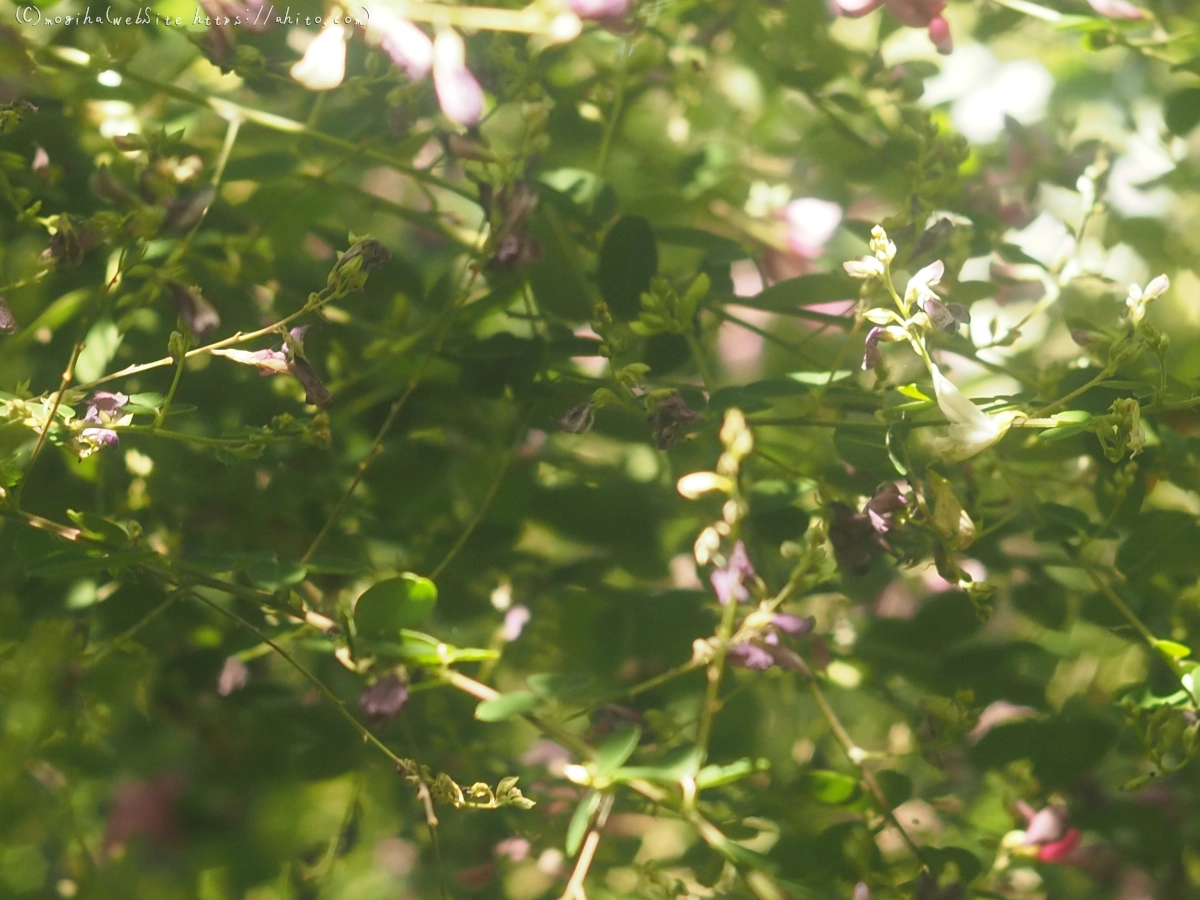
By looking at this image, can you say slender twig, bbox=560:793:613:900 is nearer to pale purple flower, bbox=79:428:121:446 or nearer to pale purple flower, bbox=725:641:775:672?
pale purple flower, bbox=725:641:775:672

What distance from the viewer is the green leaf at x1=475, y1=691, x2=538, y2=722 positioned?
1.49 ft

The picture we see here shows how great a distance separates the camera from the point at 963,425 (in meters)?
0.39

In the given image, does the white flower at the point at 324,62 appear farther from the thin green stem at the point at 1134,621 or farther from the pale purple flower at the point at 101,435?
the thin green stem at the point at 1134,621

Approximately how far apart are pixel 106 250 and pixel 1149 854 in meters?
0.71

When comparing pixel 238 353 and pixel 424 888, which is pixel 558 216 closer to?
pixel 238 353

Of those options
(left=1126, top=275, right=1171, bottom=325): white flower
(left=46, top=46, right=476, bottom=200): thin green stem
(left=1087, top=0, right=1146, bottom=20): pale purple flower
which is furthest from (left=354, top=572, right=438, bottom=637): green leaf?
(left=1087, top=0, right=1146, bottom=20): pale purple flower

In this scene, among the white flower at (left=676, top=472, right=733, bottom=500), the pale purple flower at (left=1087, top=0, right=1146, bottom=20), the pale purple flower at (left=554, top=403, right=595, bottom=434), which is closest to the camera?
the white flower at (left=676, top=472, right=733, bottom=500)

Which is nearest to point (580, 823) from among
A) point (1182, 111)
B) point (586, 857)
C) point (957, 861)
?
point (586, 857)

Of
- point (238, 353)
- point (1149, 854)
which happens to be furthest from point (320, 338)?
point (1149, 854)

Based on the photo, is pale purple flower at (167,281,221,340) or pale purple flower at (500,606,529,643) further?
pale purple flower at (500,606,529,643)

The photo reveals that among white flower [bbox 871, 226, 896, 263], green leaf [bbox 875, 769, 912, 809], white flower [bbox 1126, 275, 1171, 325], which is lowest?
green leaf [bbox 875, 769, 912, 809]

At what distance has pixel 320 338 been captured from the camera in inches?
24.3

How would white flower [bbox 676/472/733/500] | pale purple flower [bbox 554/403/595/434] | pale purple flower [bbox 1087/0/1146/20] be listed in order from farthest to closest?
pale purple flower [bbox 1087/0/1146/20]
pale purple flower [bbox 554/403/595/434]
white flower [bbox 676/472/733/500]

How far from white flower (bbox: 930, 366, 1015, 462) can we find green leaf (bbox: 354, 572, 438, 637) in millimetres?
235
